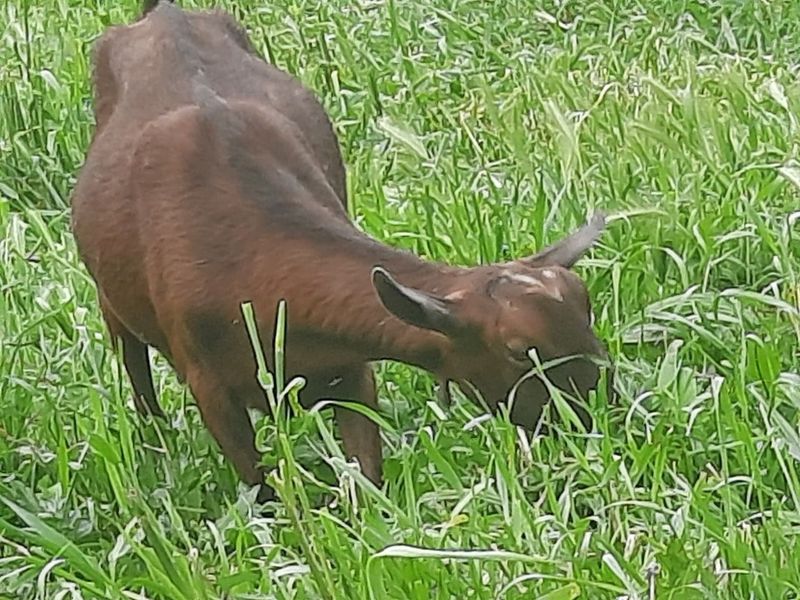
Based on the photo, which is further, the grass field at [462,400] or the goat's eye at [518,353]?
the goat's eye at [518,353]

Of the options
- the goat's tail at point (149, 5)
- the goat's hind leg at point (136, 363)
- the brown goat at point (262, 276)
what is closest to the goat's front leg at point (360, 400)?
the brown goat at point (262, 276)

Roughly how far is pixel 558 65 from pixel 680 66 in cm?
44

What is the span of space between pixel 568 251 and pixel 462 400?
0.41 m

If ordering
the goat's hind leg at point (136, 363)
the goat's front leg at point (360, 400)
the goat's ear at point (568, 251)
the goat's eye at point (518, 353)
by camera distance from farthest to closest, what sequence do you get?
the goat's hind leg at point (136, 363), the goat's front leg at point (360, 400), the goat's ear at point (568, 251), the goat's eye at point (518, 353)

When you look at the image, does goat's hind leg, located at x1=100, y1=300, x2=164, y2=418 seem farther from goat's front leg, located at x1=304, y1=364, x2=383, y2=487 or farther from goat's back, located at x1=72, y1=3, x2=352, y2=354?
goat's front leg, located at x1=304, y1=364, x2=383, y2=487

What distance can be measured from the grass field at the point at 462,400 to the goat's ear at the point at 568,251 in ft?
0.95

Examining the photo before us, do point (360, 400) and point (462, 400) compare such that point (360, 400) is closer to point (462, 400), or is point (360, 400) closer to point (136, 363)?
point (462, 400)

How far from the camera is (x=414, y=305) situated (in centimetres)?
380

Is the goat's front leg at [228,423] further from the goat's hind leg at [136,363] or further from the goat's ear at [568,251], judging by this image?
the goat's ear at [568,251]

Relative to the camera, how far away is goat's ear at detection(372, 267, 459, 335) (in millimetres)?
3729

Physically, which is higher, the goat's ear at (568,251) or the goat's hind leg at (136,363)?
the goat's ear at (568,251)

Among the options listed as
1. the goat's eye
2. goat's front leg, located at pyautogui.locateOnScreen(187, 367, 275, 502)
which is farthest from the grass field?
the goat's eye

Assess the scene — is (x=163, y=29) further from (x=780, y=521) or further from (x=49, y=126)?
(x=780, y=521)

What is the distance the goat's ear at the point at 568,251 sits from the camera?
4051mm
